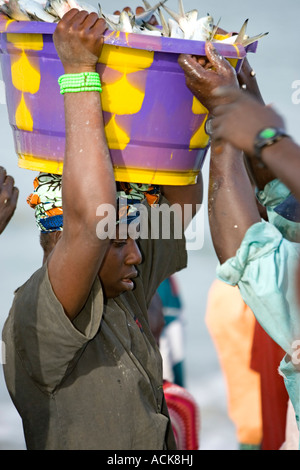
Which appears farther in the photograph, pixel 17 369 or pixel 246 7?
pixel 246 7

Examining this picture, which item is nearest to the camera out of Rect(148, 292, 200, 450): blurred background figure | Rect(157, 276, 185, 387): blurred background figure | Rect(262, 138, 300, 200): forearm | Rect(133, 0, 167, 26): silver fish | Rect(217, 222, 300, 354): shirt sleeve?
Rect(262, 138, 300, 200): forearm

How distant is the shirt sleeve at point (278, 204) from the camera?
7.42 feet

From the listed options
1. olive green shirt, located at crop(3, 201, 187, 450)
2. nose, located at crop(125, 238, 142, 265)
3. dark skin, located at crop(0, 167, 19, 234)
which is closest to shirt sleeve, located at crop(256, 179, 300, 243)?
nose, located at crop(125, 238, 142, 265)

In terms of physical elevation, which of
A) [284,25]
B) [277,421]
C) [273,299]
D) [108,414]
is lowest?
[277,421]

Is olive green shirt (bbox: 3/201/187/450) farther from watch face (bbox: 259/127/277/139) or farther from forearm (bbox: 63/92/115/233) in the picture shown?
watch face (bbox: 259/127/277/139)

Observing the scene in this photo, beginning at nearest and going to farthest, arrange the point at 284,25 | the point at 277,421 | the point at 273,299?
the point at 273,299
the point at 277,421
the point at 284,25

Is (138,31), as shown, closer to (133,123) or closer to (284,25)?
(133,123)

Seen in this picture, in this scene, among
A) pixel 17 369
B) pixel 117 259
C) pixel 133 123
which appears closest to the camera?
pixel 133 123

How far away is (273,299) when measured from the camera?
1.99 m

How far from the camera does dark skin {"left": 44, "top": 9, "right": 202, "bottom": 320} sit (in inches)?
83.7

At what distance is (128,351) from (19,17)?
1.16m

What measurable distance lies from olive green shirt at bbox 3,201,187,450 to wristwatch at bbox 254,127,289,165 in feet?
2.78

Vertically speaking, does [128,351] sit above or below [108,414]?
above

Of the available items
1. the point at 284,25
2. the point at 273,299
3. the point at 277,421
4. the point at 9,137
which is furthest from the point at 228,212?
the point at 284,25
